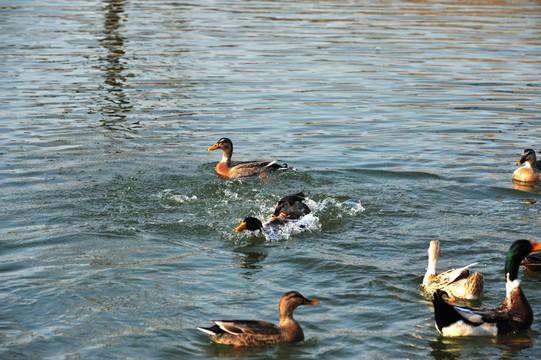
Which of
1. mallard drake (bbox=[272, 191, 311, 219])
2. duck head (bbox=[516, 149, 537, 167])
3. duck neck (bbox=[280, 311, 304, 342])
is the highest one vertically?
duck head (bbox=[516, 149, 537, 167])

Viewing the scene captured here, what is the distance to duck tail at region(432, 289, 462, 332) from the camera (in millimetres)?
9172

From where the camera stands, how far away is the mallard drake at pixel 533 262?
11437mm

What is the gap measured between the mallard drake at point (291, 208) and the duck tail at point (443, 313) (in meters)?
4.16

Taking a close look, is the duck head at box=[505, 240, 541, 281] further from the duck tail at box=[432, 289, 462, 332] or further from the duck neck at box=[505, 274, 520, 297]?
the duck tail at box=[432, 289, 462, 332]

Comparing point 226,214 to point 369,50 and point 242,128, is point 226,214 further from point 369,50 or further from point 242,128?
point 369,50

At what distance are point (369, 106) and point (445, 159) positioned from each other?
204 inches

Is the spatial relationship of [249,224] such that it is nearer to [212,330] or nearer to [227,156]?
[212,330]

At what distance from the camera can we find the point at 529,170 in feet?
51.5

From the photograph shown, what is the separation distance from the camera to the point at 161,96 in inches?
893

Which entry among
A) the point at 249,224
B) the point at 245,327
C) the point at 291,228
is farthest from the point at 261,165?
the point at 245,327

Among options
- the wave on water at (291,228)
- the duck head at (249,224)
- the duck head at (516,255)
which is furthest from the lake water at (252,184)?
the duck head at (516,255)

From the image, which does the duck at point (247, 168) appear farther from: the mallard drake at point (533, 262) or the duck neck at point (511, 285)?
the duck neck at point (511, 285)

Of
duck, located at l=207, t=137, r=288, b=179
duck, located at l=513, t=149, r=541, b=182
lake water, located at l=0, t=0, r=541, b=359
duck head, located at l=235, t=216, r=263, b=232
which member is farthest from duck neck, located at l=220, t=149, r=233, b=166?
duck, located at l=513, t=149, r=541, b=182

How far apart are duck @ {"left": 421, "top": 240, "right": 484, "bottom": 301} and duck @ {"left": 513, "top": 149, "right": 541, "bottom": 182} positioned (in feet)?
18.1
